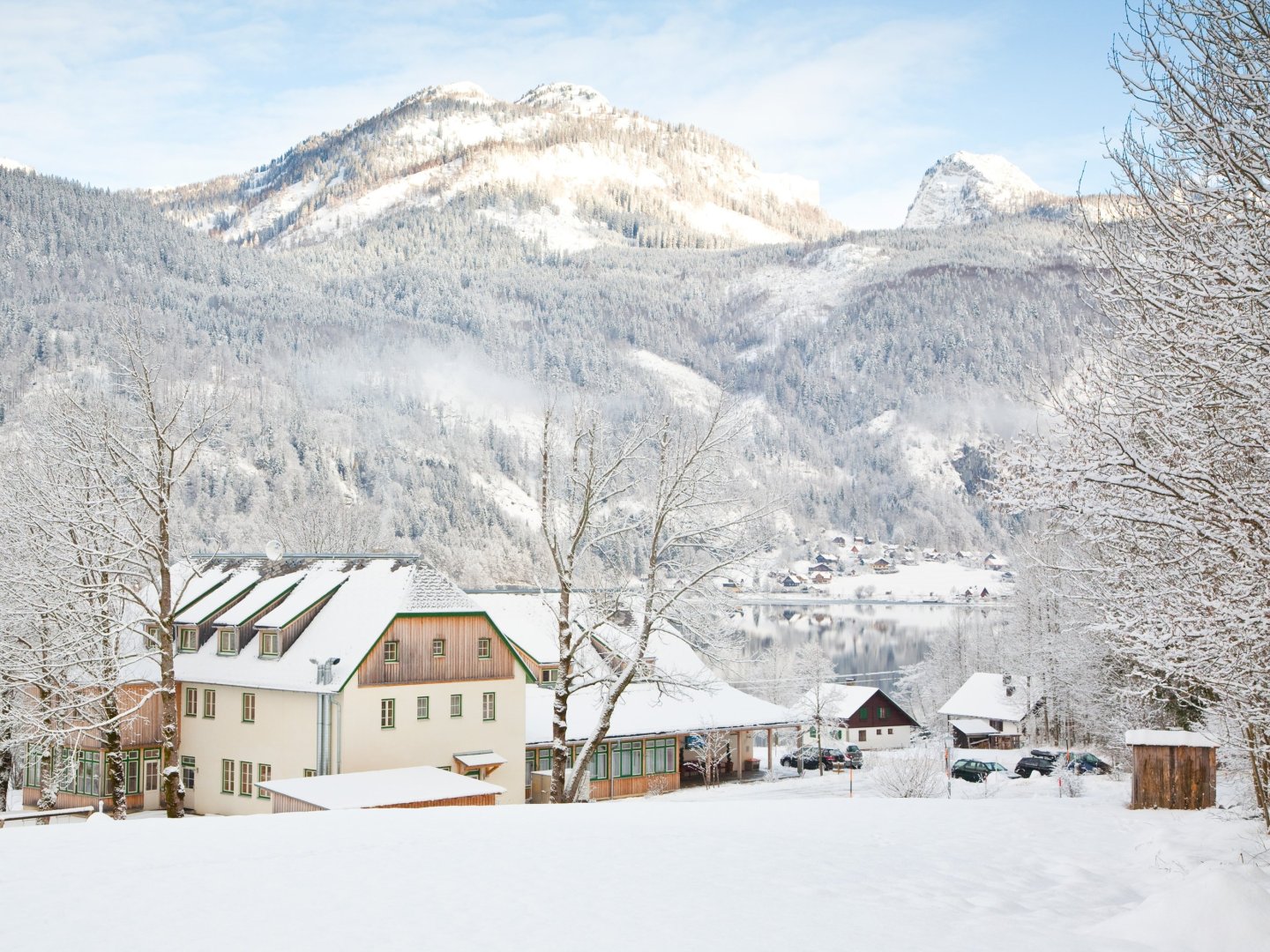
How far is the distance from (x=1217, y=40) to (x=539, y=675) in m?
35.2

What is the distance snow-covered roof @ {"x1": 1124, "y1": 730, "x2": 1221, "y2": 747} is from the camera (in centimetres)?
1902

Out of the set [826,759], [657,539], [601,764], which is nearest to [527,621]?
[601,764]

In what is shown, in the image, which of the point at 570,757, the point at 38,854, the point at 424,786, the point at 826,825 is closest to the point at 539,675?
the point at 570,757

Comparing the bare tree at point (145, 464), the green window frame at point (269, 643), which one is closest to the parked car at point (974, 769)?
the green window frame at point (269, 643)

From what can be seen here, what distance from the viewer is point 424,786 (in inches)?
1045

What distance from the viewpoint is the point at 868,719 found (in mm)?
74250

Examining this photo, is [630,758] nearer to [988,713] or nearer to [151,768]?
[151,768]

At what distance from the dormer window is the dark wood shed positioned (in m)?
24.2

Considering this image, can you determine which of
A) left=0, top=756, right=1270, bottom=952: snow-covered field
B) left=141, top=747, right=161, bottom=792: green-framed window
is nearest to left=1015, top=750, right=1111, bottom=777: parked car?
left=0, top=756, right=1270, bottom=952: snow-covered field

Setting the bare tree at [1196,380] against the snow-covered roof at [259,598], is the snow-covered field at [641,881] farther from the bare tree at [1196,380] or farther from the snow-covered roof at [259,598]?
the snow-covered roof at [259,598]

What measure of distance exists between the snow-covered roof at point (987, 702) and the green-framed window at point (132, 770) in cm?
4859

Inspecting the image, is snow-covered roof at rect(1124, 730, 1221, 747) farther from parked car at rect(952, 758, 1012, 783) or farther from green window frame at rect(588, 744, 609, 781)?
parked car at rect(952, 758, 1012, 783)

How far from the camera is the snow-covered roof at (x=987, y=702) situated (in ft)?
211

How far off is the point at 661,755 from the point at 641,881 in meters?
29.6
